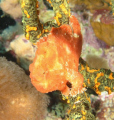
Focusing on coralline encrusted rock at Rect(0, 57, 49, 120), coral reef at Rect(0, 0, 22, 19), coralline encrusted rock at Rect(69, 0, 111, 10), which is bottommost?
coralline encrusted rock at Rect(0, 57, 49, 120)

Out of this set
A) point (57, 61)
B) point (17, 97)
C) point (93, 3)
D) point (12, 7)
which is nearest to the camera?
point (57, 61)

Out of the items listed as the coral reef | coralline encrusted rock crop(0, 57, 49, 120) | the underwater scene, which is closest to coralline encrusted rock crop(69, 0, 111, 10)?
the underwater scene

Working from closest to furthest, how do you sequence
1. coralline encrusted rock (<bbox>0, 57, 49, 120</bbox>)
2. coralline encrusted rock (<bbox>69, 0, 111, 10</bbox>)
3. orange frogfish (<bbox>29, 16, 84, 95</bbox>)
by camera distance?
orange frogfish (<bbox>29, 16, 84, 95</bbox>), coralline encrusted rock (<bbox>0, 57, 49, 120</bbox>), coralline encrusted rock (<bbox>69, 0, 111, 10</bbox>)

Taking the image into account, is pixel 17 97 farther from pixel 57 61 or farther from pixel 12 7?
pixel 12 7

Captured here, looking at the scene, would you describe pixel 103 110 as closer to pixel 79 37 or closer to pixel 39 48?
pixel 79 37

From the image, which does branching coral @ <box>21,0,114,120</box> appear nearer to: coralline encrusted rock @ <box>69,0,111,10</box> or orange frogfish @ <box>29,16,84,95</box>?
orange frogfish @ <box>29,16,84,95</box>

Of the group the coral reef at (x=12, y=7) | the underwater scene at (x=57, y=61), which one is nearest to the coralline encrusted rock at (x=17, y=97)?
the underwater scene at (x=57, y=61)

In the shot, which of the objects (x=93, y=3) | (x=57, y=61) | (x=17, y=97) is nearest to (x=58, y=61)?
(x=57, y=61)

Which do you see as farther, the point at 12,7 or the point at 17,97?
the point at 12,7
